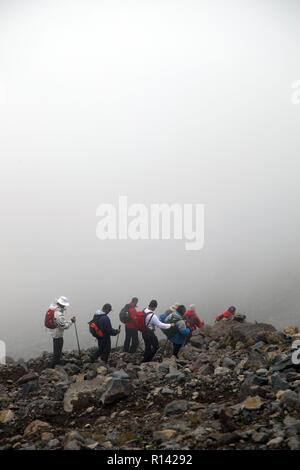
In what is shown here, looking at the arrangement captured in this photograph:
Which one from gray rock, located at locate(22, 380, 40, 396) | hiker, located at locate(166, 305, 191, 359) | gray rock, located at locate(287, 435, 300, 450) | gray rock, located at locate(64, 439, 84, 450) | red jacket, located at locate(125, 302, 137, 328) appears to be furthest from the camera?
red jacket, located at locate(125, 302, 137, 328)

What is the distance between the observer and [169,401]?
10.0 m

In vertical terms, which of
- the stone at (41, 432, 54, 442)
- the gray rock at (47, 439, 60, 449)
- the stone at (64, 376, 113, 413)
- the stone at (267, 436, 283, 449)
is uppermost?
the stone at (267, 436, 283, 449)

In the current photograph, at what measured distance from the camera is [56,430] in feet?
27.9

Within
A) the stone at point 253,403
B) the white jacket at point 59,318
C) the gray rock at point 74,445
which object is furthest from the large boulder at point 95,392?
the stone at point 253,403

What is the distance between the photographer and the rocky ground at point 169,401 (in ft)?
23.3

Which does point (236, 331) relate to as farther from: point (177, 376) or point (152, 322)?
point (177, 376)

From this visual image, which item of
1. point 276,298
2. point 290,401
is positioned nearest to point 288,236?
point 276,298

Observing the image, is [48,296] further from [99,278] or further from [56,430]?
[56,430]

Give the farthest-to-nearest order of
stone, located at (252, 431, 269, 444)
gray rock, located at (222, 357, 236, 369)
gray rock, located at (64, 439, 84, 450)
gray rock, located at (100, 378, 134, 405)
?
gray rock, located at (222, 357, 236, 369) < gray rock, located at (100, 378, 134, 405) < gray rock, located at (64, 439, 84, 450) < stone, located at (252, 431, 269, 444)

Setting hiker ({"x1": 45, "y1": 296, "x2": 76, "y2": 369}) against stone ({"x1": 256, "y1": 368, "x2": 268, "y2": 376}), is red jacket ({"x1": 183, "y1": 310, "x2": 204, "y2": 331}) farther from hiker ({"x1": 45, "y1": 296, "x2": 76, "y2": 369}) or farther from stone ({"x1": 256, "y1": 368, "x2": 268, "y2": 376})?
stone ({"x1": 256, "y1": 368, "x2": 268, "y2": 376})

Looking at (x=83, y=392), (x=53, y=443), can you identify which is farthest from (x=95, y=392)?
(x=53, y=443)

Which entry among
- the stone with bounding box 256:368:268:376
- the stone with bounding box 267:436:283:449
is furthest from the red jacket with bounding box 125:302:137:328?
the stone with bounding box 267:436:283:449

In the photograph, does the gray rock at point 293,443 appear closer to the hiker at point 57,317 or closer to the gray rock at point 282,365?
the gray rock at point 282,365

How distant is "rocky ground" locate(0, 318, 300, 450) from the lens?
23.3 ft
